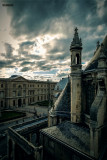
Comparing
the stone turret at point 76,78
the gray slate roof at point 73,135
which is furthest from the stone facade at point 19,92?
the gray slate roof at point 73,135

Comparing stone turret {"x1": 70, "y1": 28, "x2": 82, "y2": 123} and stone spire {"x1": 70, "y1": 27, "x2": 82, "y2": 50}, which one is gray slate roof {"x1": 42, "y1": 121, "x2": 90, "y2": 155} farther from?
stone spire {"x1": 70, "y1": 27, "x2": 82, "y2": 50}

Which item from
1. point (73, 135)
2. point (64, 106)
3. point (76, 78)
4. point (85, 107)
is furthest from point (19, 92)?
point (73, 135)

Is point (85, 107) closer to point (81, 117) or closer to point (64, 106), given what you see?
point (81, 117)

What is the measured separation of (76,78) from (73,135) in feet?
24.4

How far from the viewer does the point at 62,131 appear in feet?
42.7

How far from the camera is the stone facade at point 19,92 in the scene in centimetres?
4984

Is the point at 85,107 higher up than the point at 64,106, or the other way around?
the point at 85,107

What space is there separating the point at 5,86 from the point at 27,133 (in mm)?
37984

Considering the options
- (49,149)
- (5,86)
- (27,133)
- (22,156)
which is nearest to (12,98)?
(5,86)

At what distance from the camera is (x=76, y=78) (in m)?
14.6

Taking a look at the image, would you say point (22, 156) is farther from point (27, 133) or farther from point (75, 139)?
point (75, 139)

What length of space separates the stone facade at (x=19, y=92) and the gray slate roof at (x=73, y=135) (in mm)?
38584

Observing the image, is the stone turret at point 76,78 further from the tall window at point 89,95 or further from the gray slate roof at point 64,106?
Result: the gray slate roof at point 64,106

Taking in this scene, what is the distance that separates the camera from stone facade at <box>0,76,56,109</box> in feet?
164
